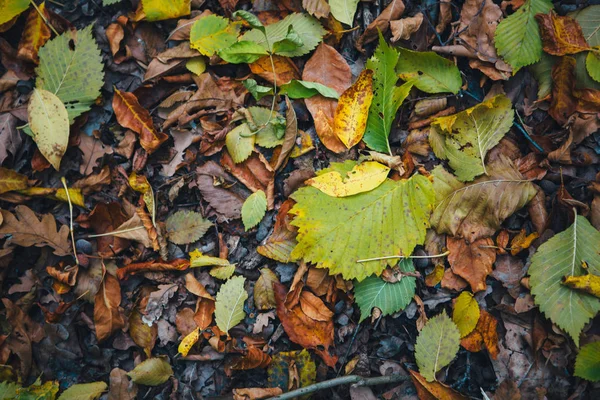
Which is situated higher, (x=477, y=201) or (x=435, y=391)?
(x=477, y=201)

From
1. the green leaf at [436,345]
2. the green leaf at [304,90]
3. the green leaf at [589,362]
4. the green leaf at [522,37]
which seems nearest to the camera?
the green leaf at [589,362]

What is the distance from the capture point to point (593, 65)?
2.26 meters

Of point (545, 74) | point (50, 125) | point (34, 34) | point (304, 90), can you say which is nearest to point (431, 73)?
point (545, 74)

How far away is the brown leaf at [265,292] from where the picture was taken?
2.37 meters

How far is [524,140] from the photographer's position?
238 centimetres

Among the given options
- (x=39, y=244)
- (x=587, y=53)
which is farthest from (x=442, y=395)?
(x=39, y=244)

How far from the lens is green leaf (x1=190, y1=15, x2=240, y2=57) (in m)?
2.52

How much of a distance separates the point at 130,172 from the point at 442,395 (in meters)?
2.13

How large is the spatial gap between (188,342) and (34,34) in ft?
6.77

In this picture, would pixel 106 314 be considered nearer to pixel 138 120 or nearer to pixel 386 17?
pixel 138 120

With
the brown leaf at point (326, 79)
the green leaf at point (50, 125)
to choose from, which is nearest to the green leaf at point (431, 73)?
the brown leaf at point (326, 79)

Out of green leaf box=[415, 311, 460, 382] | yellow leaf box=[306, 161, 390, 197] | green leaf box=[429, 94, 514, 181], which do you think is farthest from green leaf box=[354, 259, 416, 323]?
green leaf box=[429, 94, 514, 181]

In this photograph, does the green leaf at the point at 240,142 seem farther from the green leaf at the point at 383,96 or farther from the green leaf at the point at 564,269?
the green leaf at the point at 564,269

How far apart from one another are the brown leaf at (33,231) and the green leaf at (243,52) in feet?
4.60
